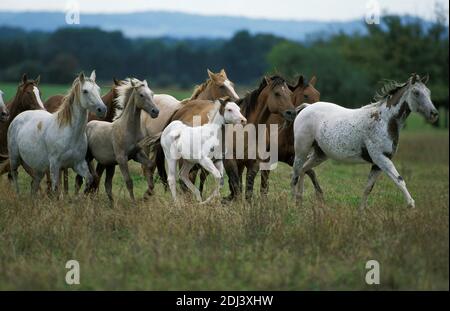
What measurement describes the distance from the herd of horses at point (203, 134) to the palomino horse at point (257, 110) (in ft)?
0.05

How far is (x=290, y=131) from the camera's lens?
12.4 meters

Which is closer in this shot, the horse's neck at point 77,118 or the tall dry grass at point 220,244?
the tall dry grass at point 220,244

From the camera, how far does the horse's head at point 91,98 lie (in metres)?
10.6

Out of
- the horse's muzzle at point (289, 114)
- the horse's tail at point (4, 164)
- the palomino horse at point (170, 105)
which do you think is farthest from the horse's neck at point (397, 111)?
the horse's tail at point (4, 164)

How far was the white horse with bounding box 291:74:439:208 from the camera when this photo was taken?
1034 centimetres

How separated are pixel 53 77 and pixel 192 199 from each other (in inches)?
2620

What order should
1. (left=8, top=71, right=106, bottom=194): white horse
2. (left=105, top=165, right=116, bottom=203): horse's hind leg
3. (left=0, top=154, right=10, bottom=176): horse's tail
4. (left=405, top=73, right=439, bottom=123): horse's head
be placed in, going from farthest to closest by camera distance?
1. (left=0, top=154, right=10, bottom=176): horse's tail
2. (left=105, top=165, right=116, bottom=203): horse's hind leg
3. (left=8, top=71, right=106, bottom=194): white horse
4. (left=405, top=73, right=439, bottom=123): horse's head

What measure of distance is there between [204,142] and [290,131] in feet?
6.44

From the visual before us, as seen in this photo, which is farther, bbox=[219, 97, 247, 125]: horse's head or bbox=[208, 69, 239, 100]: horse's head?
bbox=[208, 69, 239, 100]: horse's head

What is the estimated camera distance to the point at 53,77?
247 ft

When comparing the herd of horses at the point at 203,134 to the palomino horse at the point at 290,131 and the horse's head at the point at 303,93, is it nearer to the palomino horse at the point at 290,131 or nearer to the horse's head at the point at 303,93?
the palomino horse at the point at 290,131

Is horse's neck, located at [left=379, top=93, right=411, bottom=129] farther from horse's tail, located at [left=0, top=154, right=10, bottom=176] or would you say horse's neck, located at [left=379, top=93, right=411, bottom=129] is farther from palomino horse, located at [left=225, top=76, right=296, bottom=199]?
horse's tail, located at [left=0, top=154, right=10, bottom=176]

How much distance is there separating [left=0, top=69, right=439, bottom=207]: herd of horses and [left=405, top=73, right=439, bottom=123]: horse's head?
0.01 m

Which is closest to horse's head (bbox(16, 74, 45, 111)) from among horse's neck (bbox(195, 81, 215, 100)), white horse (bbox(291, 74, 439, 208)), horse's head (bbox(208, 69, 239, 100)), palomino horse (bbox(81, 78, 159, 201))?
palomino horse (bbox(81, 78, 159, 201))
